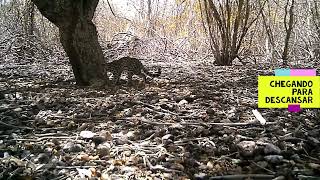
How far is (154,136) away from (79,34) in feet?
6.15

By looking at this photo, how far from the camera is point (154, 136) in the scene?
199 cm

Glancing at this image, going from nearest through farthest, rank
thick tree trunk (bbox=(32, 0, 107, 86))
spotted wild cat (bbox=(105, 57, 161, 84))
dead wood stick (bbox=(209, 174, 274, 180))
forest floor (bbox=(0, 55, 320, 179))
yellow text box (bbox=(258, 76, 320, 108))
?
1. dead wood stick (bbox=(209, 174, 274, 180))
2. forest floor (bbox=(0, 55, 320, 179))
3. yellow text box (bbox=(258, 76, 320, 108))
4. thick tree trunk (bbox=(32, 0, 107, 86))
5. spotted wild cat (bbox=(105, 57, 161, 84))

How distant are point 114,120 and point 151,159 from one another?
716 millimetres

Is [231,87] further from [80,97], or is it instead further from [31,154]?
[31,154]

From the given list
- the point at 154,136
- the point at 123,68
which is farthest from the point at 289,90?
the point at 123,68

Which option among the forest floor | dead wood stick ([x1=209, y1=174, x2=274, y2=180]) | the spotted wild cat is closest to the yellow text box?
the forest floor

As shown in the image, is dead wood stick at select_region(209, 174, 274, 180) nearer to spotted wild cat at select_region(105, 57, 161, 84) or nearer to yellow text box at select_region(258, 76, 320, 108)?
yellow text box at select_region(258, 76, 320, 108)

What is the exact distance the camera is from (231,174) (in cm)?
149

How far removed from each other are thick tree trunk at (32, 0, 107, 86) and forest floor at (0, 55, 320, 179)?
404 mm

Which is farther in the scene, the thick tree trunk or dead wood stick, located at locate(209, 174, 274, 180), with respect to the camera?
the thick tree trunk

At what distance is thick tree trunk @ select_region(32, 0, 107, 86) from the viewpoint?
11.2 ft

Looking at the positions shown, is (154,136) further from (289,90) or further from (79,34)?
(79,34)

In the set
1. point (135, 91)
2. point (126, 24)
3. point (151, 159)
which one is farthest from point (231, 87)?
point (126, 24)

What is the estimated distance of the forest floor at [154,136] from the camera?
1.55 metres
